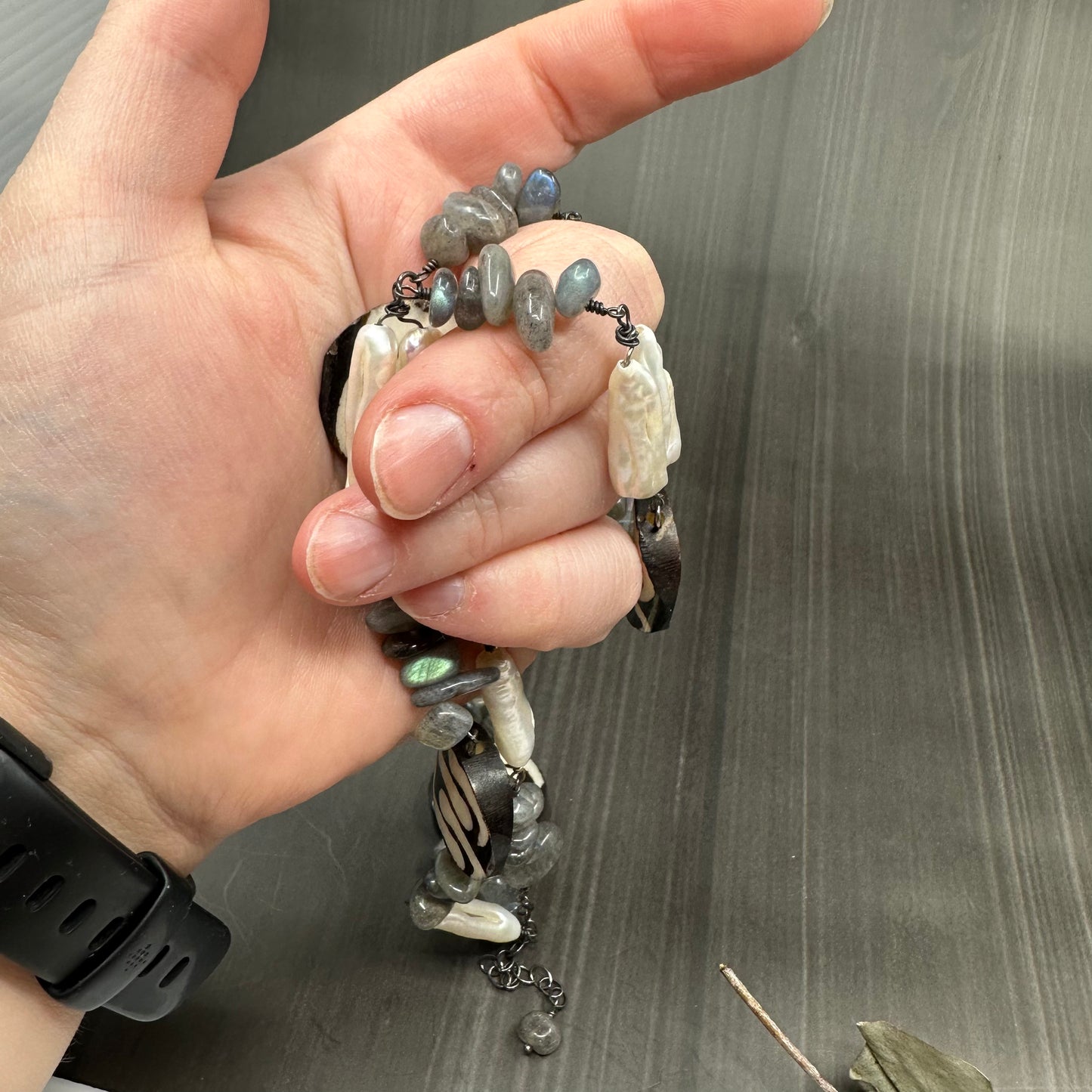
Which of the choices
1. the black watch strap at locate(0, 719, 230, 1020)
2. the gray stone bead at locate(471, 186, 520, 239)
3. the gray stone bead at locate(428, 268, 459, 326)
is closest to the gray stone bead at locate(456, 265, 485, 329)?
A: the gray stone bead at locate(428, 268, 459, 326)

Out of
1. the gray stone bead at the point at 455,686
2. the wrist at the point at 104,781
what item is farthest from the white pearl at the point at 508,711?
the wrist at the point at 104,781

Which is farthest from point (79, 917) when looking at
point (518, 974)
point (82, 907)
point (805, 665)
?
point (805, 665)

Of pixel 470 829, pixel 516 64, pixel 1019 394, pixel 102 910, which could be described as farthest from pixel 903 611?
pixel 102 910

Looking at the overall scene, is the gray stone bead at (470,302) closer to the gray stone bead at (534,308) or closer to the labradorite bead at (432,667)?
the gray stone bead at (534,308)

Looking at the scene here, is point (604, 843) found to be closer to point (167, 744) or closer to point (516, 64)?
point (167, 744)

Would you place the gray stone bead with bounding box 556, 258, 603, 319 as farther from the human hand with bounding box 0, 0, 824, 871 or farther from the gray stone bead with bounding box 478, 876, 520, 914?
the gray stone bead with bounding box 478, 876, 520, 914

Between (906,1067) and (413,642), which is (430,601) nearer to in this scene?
(413,642)
